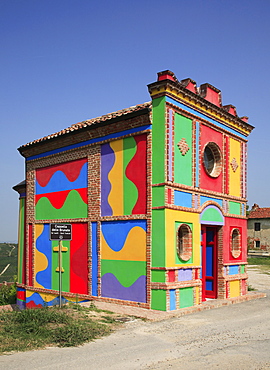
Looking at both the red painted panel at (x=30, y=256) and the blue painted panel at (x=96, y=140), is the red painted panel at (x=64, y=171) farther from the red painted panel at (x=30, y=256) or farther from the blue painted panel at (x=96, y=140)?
the red painted panel at (x=30, y=256)

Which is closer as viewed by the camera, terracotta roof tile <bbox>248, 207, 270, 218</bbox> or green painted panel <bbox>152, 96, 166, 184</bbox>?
green painted panel <bbox>152, 96, 166, 184</bbox>

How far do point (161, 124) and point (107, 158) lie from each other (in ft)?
7.72

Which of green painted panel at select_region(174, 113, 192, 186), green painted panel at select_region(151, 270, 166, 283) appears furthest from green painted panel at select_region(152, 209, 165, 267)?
green painted panel at select_region(174, 113, 192, 186)

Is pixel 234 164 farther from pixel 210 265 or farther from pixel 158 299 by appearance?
pixel 158 299

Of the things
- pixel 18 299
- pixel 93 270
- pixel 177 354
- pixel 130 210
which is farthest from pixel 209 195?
pixel 18 299

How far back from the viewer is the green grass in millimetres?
7161

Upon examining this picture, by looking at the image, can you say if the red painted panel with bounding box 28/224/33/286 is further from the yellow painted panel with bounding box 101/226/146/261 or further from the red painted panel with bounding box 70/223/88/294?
the yellow painted panel with bounding box 101/226/146/261

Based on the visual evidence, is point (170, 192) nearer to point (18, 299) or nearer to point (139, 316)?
point (139, 316)

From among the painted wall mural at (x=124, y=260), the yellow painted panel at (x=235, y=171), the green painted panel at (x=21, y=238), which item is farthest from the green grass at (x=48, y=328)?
the green painted panel at (x=21, y=238)

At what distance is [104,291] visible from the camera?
12.6m

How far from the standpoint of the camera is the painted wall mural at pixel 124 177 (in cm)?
1193

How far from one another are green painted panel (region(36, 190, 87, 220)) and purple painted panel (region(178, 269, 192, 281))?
386cm

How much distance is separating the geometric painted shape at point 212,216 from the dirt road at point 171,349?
3607 millimetres

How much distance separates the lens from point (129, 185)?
12.2 m
